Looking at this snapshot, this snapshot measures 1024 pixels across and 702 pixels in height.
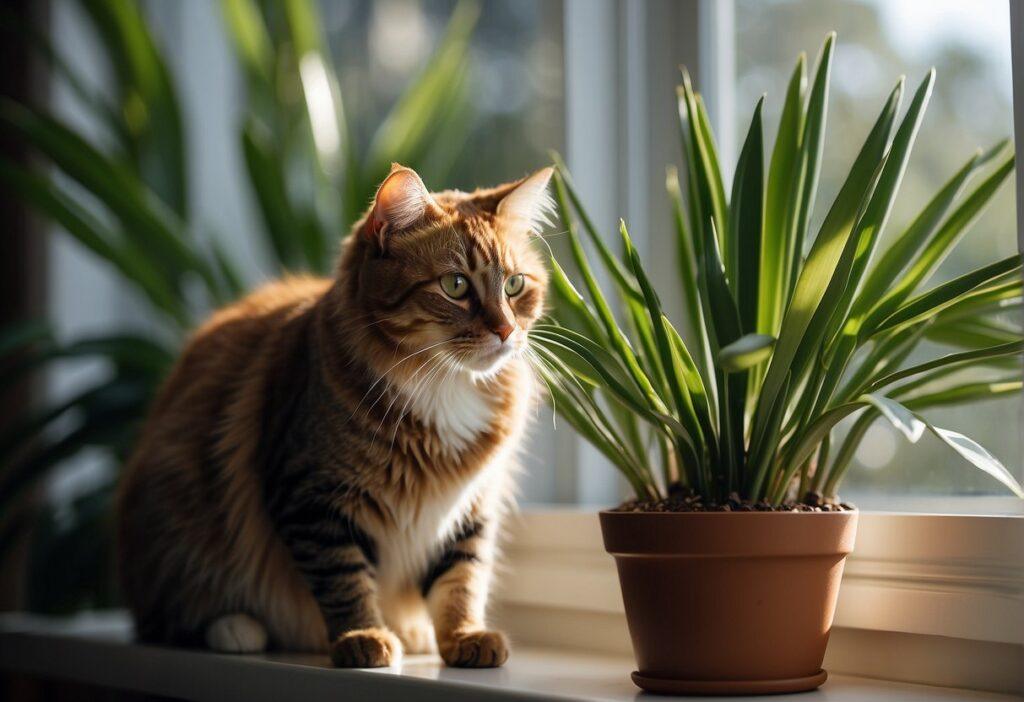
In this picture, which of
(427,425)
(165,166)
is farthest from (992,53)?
(165,166)

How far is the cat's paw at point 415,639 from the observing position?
1.21 meters

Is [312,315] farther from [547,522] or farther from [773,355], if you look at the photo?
[773,355]

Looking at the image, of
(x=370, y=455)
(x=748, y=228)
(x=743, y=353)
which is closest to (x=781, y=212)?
(x=748, y=228)

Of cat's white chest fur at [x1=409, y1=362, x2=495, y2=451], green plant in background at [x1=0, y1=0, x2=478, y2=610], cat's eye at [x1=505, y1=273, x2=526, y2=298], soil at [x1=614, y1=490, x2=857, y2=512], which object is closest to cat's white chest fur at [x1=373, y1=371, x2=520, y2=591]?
cat's white chest fur at [x1=409, y1=362, x2=495, y2=451]

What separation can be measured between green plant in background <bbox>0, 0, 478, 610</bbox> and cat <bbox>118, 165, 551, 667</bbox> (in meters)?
0.49

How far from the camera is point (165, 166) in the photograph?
76.4 inches

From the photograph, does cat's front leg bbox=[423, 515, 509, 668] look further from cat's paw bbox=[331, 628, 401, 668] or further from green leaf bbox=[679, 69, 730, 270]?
green leaf bbox=[679, 69, 730, 270]

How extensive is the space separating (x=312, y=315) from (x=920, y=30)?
2.57ft

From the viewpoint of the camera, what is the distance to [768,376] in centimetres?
87

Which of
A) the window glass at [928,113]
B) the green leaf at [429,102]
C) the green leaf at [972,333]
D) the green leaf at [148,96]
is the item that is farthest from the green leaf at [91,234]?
the green leaf at [972,333]

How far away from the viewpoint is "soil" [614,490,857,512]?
2.91 ft

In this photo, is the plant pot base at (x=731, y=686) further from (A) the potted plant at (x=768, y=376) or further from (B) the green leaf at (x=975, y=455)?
(B) the green leaf at (x=975, y=455)

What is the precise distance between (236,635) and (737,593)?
654 millimetres

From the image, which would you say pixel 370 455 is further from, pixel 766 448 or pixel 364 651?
pixel 766 448
